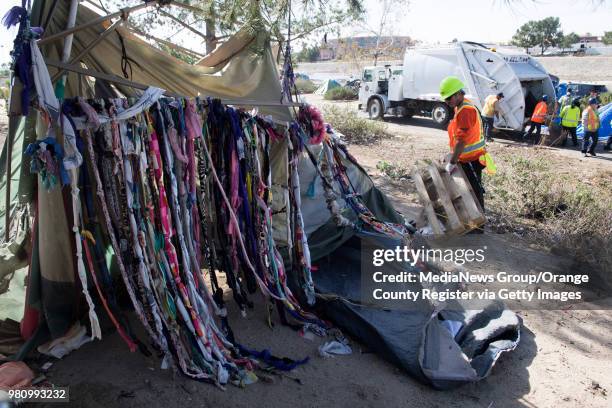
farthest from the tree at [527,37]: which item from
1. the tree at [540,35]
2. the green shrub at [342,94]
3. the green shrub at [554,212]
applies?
the green shrub at [554,212]

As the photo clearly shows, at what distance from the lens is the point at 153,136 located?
274 centimetres

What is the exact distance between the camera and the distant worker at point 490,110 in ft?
40.9

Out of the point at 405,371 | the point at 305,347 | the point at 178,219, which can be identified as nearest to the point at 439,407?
the point at 405,371

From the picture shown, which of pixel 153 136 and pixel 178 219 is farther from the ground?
pixel 153 136

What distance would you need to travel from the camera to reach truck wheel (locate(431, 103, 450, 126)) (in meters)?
15.2

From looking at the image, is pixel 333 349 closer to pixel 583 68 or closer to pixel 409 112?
pixel 409 112

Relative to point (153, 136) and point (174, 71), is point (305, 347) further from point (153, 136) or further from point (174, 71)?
point (174, 71)

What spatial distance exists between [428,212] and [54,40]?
3.69 m

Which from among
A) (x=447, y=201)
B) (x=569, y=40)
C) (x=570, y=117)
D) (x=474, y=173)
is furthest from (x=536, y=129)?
(x=569, y=40)

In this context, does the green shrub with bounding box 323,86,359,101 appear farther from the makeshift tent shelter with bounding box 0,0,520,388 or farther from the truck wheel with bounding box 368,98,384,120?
the makeshift tent shelter with bounding box 0,0,520,388

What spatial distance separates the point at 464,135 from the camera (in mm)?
4887

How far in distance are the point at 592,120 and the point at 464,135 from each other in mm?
7838

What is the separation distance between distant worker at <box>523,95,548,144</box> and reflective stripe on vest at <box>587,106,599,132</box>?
61.6 inches

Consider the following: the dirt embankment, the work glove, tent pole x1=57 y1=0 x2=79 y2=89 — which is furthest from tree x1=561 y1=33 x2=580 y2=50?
tent pole x1=57 y1=0 x2=79 y2=89
